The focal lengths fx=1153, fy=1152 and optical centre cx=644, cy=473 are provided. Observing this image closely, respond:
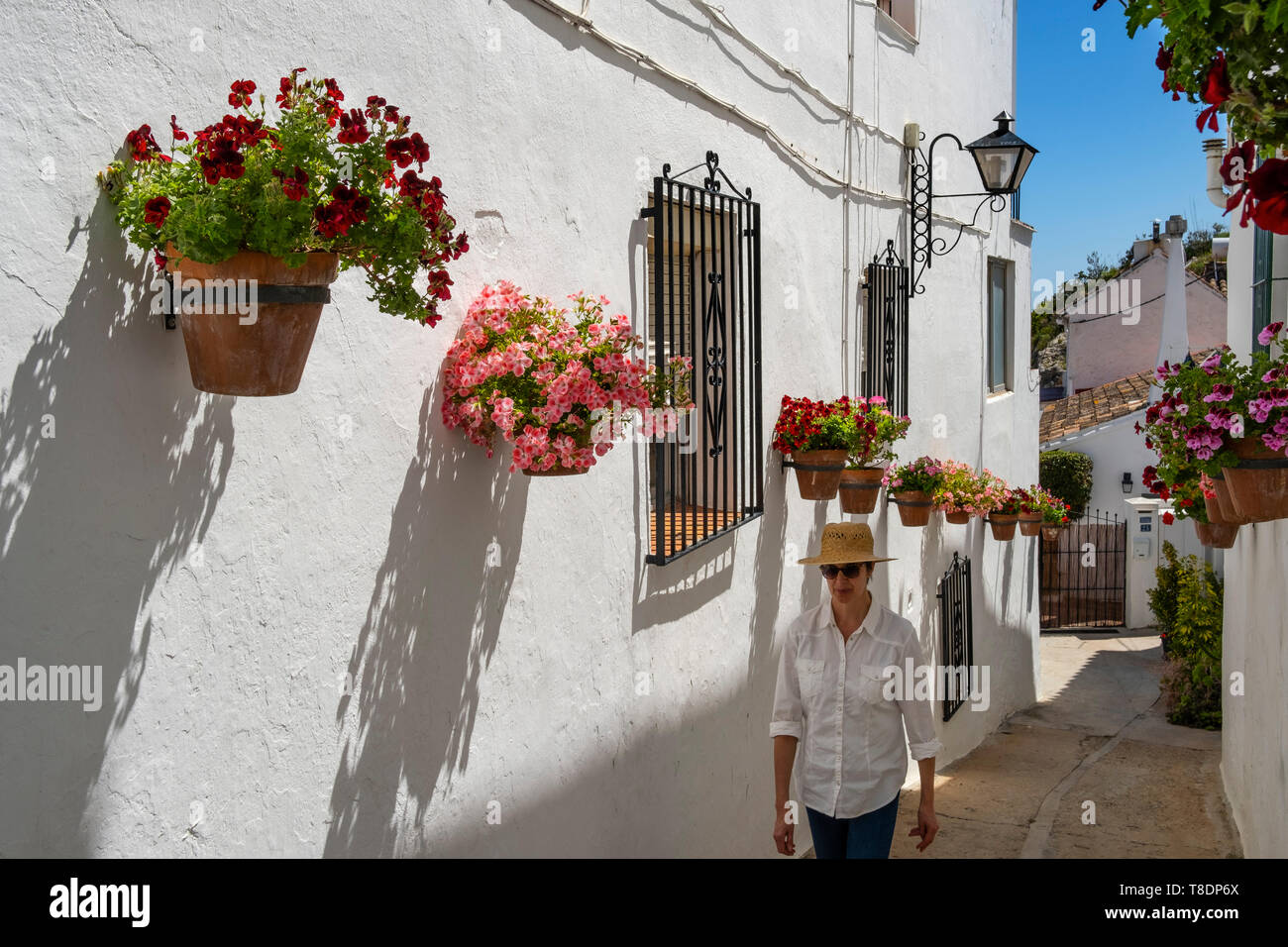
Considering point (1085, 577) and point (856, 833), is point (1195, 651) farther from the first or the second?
point (1085, 577)

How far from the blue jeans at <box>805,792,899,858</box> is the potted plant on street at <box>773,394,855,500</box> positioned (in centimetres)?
256

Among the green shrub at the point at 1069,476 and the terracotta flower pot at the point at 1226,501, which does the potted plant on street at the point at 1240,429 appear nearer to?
the terracotta flower pot at the point at 1226,501

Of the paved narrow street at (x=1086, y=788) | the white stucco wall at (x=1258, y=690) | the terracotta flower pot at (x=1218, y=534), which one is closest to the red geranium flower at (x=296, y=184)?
the white stucco wall at (x=1258, y=690)

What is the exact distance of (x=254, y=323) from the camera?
7.62 ft

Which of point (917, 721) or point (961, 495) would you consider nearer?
point (917, 721)

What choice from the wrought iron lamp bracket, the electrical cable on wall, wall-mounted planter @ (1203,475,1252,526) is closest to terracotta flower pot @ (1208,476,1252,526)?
wall-mounted planter @ (1203,475,1252,526)

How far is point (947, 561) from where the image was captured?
10.1 metres

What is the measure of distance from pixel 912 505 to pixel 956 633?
2742mm

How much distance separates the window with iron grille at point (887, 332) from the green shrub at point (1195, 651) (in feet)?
15.1

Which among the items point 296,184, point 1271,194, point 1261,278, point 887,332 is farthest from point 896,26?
point 296,184

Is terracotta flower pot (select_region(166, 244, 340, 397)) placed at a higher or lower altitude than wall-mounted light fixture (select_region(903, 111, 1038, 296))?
lower

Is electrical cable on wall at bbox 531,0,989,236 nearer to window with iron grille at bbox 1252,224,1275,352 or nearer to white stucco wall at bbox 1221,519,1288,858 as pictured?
window with iron grille at bbox 1252,224,1275,352

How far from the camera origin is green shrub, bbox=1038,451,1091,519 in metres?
23.6

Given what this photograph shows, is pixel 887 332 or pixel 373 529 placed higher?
pixel 887 332
